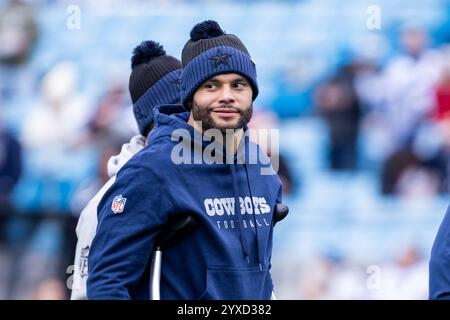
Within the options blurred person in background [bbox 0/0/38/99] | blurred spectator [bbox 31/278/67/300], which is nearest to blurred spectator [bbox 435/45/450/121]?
blurred spectator [bbox 31/278/67/300]

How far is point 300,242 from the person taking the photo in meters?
9.11

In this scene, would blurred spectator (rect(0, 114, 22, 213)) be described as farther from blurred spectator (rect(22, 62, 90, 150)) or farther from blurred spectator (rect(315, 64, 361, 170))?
blurred spectator (rect(315, 64, 361, 170))

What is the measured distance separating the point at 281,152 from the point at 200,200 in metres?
5.78

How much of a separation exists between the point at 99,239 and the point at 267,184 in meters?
0.67

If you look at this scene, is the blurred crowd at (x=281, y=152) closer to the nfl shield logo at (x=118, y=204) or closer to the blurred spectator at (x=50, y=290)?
the blurred spectator at (x=50, y=290)

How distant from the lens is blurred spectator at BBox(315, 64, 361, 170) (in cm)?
946

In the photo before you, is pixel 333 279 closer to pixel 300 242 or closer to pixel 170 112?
pixel 300 242

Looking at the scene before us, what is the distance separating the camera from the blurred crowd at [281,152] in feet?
29.9

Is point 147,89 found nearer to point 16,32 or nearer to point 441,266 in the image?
point 441,266

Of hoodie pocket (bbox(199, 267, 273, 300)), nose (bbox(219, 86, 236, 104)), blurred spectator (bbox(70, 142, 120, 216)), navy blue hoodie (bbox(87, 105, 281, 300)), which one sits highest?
blurred spectator (bbox(70, 142, 120, 216))

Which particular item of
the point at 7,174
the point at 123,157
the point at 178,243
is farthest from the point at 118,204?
the point at 7,174

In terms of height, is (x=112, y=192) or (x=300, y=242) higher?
(x=300, y=242)
